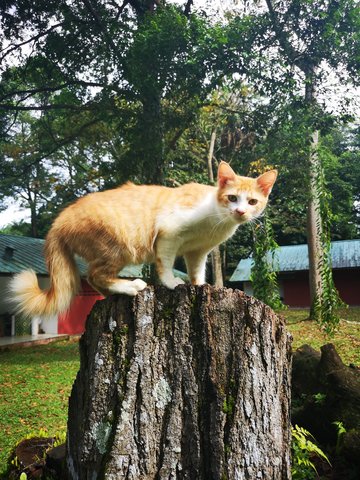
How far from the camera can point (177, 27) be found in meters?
8.47

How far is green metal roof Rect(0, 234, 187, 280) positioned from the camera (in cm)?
1013

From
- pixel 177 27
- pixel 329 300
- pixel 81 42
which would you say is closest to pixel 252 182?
pixel 329 300

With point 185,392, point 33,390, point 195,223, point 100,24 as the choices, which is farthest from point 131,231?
point 100,24

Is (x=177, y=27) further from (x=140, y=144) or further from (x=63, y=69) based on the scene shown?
(x=63, y=69)

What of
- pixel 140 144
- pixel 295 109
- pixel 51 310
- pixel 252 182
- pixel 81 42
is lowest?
pixel 51 310

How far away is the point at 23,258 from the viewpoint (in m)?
10.9

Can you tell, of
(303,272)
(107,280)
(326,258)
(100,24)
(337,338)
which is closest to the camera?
(107,280)

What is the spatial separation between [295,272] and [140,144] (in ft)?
32.9

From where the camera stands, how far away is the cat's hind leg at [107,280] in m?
2.15

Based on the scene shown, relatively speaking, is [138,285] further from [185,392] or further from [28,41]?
[28,41]

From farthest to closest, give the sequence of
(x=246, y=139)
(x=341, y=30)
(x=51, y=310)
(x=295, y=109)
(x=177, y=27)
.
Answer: (x=246, y=139), (x=341, y=30), (x=295, y=109), (x=177, y=27), (x=51, y=310)

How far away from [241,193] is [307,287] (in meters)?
15.1

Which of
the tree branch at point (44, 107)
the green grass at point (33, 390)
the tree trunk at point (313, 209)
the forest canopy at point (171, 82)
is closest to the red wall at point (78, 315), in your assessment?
the green grass at point (33, 390)

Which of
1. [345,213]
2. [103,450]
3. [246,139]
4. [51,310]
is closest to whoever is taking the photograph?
[103,450]
